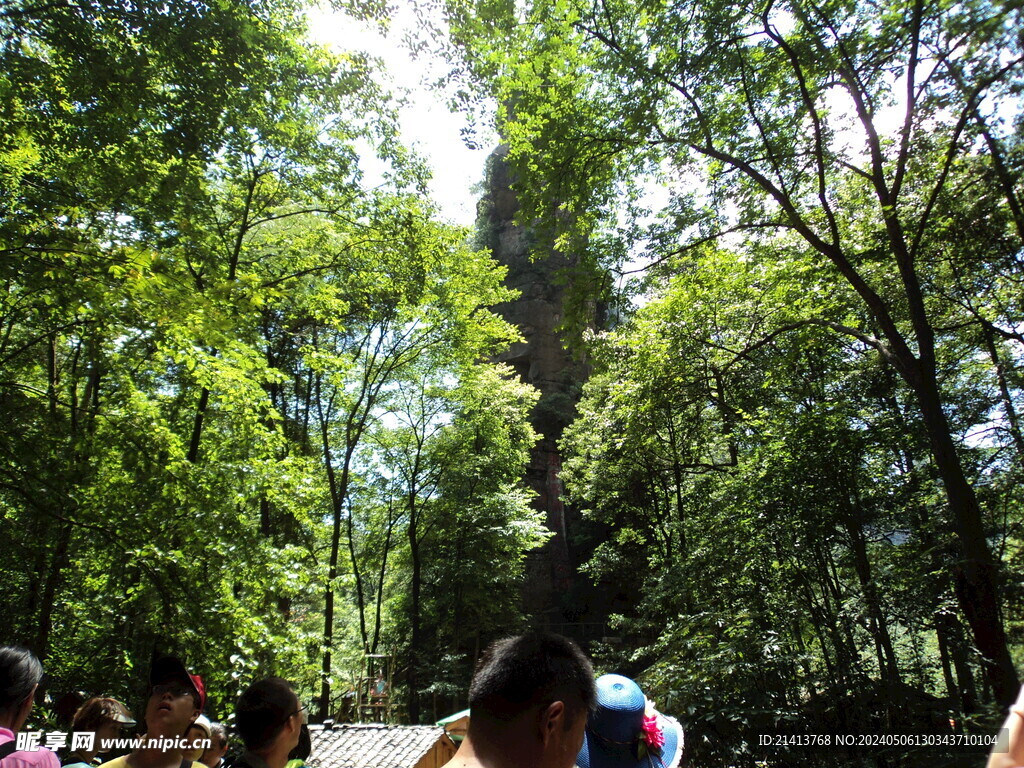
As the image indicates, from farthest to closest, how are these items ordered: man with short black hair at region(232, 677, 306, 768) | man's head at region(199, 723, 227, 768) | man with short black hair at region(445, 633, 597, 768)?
man's head at region(199, 723, 227, 768), man with short black hair at region(232, 677, 306, 768), man with short black hair at region(445, 633, 597, 768)

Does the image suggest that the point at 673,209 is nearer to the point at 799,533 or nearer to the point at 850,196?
the point at 850,196

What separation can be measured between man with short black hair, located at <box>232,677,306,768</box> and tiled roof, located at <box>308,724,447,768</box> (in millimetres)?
Result: 7041

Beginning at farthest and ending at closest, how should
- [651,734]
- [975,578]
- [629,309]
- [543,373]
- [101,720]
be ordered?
[543,373]
[629,309]
[975,578]
[101,720]
[651,734]

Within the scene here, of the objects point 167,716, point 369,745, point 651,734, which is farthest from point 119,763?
point 369,745

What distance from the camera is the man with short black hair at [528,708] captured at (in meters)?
1.38

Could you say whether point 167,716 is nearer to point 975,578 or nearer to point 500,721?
point 500,721

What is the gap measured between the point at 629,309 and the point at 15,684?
23.7 feet

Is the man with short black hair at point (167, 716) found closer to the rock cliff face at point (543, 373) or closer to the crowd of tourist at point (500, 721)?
the crowd of tourist at point (500, 721)

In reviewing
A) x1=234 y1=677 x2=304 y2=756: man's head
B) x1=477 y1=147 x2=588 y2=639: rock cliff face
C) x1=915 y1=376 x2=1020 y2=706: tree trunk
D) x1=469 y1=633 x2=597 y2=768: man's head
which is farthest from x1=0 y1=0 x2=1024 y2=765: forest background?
x1=477 y1=147 x2=588 y2=639: rock cliff face

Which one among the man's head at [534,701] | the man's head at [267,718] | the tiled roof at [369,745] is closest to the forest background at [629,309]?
the tiled roof at [369,745]

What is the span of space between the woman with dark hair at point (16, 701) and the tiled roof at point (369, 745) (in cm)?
716

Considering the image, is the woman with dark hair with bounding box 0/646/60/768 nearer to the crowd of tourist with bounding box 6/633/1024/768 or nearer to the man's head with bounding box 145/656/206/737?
the crowd of tourist with bounding box 6/633/1024/768

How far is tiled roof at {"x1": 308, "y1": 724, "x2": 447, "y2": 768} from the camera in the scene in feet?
29.0

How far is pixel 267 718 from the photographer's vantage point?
2.26 metres
